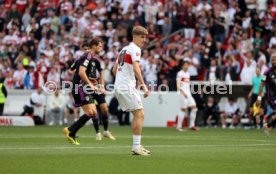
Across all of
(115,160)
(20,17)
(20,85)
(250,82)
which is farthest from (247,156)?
(20,17)

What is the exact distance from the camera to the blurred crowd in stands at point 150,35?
111 feet

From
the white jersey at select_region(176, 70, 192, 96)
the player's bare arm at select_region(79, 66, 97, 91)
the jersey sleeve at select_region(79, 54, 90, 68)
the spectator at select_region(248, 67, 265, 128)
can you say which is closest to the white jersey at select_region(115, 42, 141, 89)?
the player's bare arm at select_region(79, 66, 97, 91)

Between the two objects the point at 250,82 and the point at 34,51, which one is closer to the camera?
the point at 250,82

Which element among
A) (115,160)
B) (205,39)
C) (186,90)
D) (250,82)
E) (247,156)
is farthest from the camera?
(205,39)

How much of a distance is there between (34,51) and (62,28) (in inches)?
68.4

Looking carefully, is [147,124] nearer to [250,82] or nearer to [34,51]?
[250,82]

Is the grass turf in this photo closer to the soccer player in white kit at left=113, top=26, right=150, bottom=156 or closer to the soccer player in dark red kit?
the soccer player in white kit at left=113, top=26, right=150, bottom=156

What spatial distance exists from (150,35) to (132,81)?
2153 cm

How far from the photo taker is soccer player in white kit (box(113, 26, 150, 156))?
15.6 metres

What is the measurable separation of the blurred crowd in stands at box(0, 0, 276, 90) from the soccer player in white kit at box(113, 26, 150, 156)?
16409 mm

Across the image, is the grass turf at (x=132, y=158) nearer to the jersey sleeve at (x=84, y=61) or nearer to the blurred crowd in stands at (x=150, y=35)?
the jersey sleeve at (x=84, y=61)

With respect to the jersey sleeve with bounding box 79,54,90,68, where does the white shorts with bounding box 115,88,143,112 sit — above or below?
below

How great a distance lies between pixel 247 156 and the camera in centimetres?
1512

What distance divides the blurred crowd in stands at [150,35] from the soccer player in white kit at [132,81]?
1641 cm
